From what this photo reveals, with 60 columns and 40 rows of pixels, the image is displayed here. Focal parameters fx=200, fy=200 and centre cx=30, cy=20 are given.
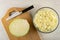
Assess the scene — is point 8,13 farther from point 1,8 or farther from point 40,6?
point 40,6

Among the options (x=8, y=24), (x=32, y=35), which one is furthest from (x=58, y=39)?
(x=8, y=24)

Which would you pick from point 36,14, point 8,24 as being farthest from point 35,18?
point 8,24

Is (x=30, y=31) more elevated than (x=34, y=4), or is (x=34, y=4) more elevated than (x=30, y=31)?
(x=34, y=4)

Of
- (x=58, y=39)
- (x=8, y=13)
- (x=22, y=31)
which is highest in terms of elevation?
(x=8, y=13)

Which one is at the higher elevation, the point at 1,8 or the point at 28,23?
the point at 1,8

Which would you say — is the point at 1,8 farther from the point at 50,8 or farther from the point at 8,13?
the point at 50,8

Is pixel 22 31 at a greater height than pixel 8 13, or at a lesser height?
lesser
